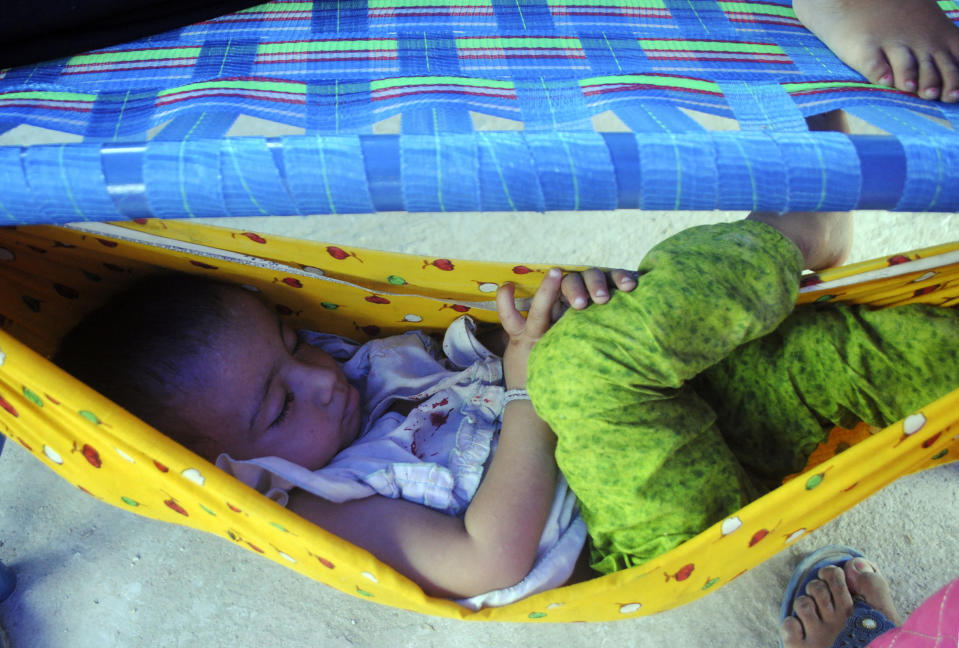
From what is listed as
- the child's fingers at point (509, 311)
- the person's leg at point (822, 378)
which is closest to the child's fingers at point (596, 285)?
the child's fingers at point (509, 311)

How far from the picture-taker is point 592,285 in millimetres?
760

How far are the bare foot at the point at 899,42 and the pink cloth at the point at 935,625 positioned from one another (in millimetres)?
464

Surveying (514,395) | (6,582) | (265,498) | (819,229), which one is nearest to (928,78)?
(819,229)

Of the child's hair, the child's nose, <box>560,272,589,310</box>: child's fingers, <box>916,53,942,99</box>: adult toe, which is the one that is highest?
<box>916,53,942,99</box>: adult toe

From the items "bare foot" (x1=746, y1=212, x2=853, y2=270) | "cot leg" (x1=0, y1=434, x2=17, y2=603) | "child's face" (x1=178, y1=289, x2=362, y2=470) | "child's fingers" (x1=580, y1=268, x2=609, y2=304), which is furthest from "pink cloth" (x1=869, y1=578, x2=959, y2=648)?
"cot leg" (x1=0, y1=434, x2=17, y2=603)

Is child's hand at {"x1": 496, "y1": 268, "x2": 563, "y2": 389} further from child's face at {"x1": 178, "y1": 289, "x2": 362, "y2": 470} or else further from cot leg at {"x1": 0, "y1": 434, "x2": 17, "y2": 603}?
cot leg at {"x1": 0, "y1": 434, "x2": 17, "y2": 603}

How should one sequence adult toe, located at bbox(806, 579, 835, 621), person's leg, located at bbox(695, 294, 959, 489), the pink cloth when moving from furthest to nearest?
adult toe, located at bbox(806, 579, 835, 621) → person's leg, located at bbox(695, 294, 959, 489) → the pink cloth

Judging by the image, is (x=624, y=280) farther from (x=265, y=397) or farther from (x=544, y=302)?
(x=265, y=397)

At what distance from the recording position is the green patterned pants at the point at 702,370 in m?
0.70

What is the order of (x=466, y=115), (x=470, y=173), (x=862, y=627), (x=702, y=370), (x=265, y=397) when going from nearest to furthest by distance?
(x=470, y=173) < (x=466, y=115) < (x=702, y=370) < (x=265, y=397) < (x=862, y=627)

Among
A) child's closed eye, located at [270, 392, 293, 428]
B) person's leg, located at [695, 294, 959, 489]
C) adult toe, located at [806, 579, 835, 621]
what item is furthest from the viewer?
adult toe, located at [806, 579, 835, 621]

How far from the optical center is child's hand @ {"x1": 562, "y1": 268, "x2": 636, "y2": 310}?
733 millimetres

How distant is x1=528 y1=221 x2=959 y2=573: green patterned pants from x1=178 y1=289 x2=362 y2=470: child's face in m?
0.32

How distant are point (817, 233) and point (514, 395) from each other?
49cm
